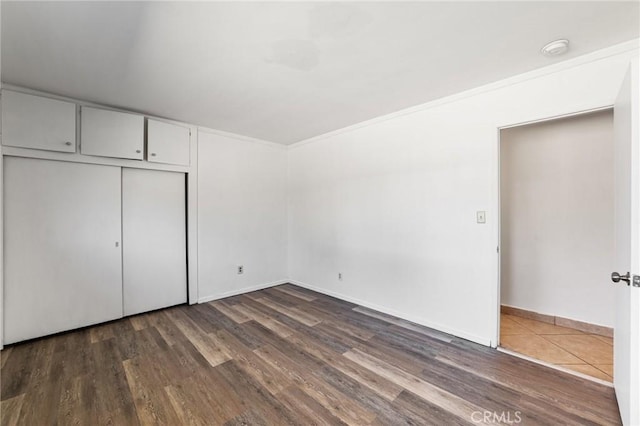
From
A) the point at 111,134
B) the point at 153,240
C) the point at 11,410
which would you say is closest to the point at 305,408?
the point at 11,410

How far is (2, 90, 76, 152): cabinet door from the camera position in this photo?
2492mm

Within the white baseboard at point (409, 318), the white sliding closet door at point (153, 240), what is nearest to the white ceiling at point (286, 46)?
the white sliding closet door at point (153, 240)

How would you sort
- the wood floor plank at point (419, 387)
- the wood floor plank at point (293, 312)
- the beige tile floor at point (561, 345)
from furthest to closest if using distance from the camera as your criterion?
Result: 1. the wood floor plank at point (293, 312)
2. the beige tile floor at point (561, 345)
3. the wood floor plank at point (419, 387)

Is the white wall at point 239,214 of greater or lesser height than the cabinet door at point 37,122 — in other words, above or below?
below

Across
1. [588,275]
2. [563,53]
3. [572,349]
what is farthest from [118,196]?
[588,275]

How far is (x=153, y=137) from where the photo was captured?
3.34m

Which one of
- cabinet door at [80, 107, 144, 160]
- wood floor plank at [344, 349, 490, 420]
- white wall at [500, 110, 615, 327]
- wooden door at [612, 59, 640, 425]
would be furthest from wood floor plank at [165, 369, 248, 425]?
white wall at [500, 110, 615, 327]

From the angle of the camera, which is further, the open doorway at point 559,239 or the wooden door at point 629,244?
the open doorway at point 559,239

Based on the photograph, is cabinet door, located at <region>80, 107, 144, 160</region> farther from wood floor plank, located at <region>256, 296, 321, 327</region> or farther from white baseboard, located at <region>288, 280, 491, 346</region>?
white baseboard, located at <region>288, 280, 491, 346</region>

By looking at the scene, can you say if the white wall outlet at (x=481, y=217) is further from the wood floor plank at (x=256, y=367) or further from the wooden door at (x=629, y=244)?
the wood floor plank at (x=256, y=367)

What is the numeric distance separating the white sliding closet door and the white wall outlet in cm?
369

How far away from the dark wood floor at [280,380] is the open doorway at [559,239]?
0.67m

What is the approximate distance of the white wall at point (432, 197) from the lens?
2.25 metres

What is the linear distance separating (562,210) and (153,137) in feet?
16.6
